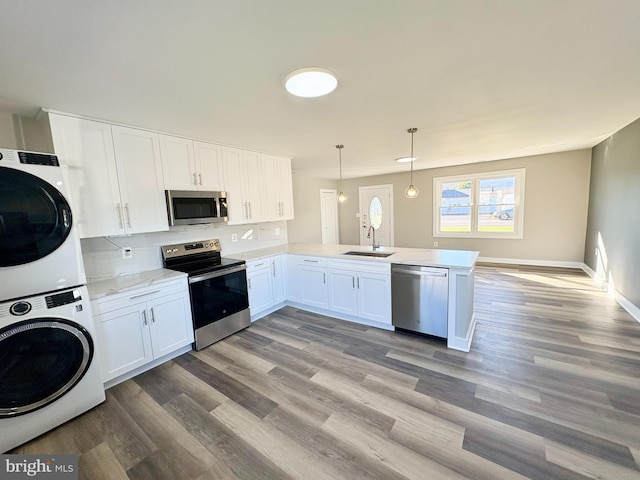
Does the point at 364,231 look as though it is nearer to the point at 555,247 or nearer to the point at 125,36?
the point at 555,247

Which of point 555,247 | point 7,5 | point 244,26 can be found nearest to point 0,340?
point 7,5

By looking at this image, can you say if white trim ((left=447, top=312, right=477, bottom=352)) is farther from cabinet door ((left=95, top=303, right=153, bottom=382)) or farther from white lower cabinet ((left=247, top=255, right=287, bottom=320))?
cabinet door ((left=95, top=303, right=153, bottom=382))

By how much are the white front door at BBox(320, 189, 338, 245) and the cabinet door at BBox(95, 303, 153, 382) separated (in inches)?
206

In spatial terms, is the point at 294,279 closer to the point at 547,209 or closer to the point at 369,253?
the point at 369,253

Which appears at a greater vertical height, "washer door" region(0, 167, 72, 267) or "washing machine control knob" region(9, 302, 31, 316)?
"washer door" region(0, 167, 72, 267)

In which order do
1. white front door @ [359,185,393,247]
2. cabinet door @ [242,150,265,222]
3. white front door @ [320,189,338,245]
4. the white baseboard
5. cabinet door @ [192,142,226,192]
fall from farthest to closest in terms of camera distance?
white front door @ [359,185,393,247]
white front door @ [320,189,338,245]
the white baseboard
cabinet door @ [242,150,265,222]
cabinet door @ [192,142,226,192]

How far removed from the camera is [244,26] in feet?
4.22

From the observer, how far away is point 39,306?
1760mm

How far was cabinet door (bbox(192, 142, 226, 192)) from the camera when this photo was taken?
3.17m

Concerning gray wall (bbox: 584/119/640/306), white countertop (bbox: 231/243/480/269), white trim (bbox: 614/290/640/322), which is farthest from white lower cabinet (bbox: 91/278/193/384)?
gray wall (bbox: 584/119/640/306)

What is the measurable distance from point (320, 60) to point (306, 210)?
5.03 metres

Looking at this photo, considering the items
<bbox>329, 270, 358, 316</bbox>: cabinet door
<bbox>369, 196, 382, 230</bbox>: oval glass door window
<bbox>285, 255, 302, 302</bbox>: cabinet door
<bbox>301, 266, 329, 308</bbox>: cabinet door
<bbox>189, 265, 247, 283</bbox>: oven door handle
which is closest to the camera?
<bbox>189, 265, 247, 283</bbox>: oven door handle

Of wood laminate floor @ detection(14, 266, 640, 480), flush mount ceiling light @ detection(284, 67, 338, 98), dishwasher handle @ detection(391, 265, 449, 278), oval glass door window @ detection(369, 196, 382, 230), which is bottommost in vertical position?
wood laminate floor @ detection(14, 266, 640, 480)

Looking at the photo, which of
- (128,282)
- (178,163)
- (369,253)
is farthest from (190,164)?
(369,253)
